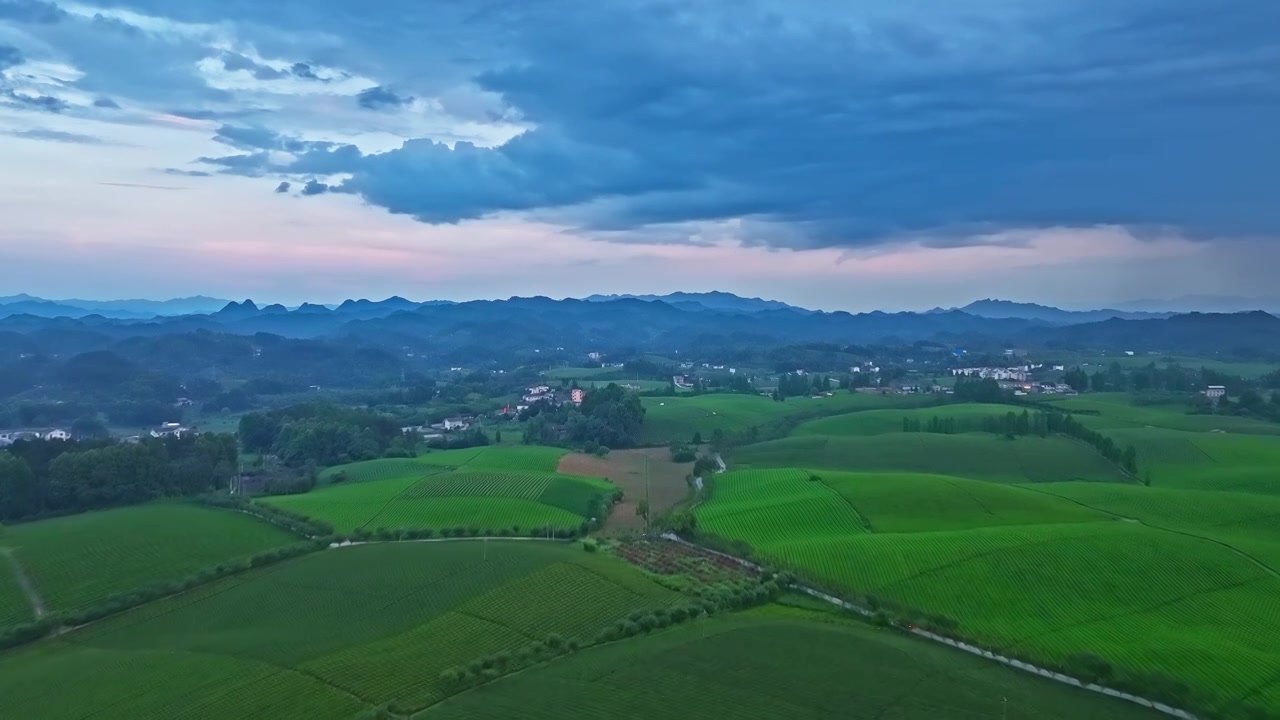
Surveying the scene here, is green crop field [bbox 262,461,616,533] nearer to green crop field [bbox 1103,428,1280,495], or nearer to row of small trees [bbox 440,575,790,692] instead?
row of small trees [bbox 440,575,790,692]

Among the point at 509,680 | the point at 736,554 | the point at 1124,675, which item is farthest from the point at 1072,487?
the point at 509,680

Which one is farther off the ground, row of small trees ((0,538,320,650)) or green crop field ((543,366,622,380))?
green crop field ((543,366,622,380))

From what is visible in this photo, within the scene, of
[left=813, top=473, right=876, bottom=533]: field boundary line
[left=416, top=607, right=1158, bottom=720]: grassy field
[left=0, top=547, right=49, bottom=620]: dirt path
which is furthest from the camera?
[left=813, top=473, right=876, bottom=533]: field boundary line

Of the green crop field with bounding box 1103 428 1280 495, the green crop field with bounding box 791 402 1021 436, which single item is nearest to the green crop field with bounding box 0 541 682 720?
the green crop field with bounding box 1103 428 1280 495

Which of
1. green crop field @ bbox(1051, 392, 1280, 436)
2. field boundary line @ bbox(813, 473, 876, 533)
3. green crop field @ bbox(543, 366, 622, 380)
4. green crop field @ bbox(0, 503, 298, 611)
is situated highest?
green crop field @ bbox(1051, 392, 1280, 436)

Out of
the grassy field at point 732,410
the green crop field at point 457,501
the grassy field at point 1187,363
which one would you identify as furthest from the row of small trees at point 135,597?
the grassy field at point 1187,363

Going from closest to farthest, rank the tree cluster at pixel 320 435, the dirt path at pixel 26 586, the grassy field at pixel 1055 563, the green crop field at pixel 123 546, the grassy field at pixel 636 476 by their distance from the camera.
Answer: the grassy field at pixel 1055 563 < the dirt path at pixel 26 586 < the green crop field at pixel 123 546 < the grassy field at pixel 636 476 < the tree cluster at pixel 320 435

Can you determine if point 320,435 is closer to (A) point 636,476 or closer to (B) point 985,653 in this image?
(A) point 636,476

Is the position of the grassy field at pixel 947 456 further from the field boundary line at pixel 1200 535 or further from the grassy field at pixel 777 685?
the grassy field at pixel 777 685
